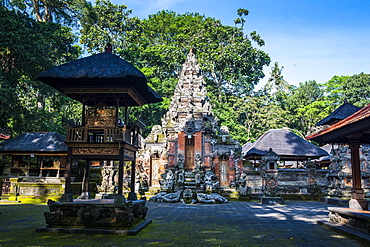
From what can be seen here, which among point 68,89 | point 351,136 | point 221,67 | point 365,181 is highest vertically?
point 221,67

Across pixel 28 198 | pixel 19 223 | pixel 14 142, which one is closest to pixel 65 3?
pixel 14 142

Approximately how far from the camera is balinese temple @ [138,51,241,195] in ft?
64.4

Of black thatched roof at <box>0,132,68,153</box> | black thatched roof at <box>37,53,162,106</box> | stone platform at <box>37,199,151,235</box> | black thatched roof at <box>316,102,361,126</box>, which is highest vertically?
black thatched roof at <box>316,102,361,126</box>

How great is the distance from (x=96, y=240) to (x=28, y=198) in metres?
12.0

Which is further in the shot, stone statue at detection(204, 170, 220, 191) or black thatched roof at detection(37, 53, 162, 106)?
stone statue at detection(204, 170, 220, 191)

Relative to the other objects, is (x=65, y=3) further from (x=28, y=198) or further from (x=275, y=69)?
(x=275, y=69)

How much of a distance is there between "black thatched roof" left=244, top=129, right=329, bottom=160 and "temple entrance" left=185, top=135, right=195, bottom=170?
5.13m

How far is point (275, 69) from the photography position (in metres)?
43.2

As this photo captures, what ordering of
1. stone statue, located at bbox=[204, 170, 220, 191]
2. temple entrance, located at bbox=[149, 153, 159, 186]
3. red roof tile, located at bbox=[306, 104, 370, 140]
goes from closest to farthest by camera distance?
red roof tile, located at bbox=[306, 104, 370, 140]
stone statue, located at bbox=[204, 170, 220, 191]
temple entrance, located at bbox=[149, 153, 159, 186]

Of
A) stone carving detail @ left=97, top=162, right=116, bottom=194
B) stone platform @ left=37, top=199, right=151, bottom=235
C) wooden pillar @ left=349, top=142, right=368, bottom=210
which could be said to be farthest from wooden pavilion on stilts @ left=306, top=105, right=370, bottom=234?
stone carving detail @ left=97, top=162, right=116, bottom=194

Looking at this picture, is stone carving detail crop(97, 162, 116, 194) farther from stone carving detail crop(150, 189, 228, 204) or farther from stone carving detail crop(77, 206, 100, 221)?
stone carving detail crop(77, 206, 100, 221)

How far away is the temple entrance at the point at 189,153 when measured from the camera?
21.0 m

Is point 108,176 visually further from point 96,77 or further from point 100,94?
point 96,77

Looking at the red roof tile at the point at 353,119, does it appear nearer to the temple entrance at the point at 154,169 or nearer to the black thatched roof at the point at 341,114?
the black thatched roof at the point at 341,114
